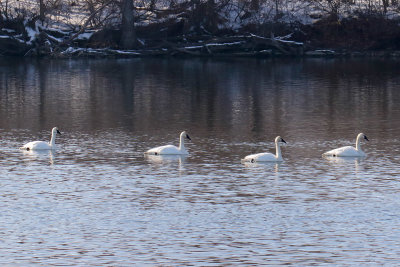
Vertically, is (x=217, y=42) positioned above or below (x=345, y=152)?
above

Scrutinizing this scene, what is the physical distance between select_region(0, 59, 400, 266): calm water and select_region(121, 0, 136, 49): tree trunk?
64.5 feet

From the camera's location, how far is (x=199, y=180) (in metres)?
21.1

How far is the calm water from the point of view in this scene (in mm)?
15516

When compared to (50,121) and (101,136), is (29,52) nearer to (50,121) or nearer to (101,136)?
(50,121)

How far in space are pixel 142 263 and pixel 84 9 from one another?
50.2 m

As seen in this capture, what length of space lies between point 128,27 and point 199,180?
139 ft

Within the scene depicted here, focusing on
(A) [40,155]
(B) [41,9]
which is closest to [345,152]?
(A) [40,155]

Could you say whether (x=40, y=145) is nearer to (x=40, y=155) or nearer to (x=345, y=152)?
(x=40, y=155)

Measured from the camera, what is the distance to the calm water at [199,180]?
50.9ft

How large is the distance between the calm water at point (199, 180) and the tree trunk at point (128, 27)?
19672 millimetres

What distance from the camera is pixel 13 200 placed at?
62.5ft

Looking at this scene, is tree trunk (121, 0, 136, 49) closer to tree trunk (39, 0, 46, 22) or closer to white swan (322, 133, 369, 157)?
tree trunk (39, 0, 46, 22)

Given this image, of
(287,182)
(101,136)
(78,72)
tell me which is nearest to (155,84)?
(78,72)

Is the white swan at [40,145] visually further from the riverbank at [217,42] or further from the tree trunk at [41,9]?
the tree trunk at [41,9]
